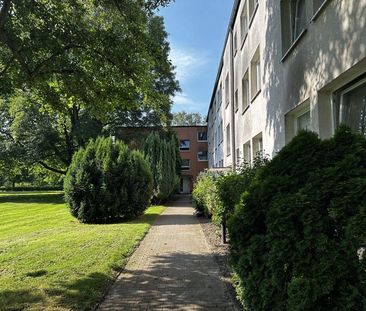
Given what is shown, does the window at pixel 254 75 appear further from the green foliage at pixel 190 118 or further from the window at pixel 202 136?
the green foliage at pixel 190 118

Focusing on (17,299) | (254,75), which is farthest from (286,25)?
(17,299)

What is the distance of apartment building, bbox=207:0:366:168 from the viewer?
17.9 ft

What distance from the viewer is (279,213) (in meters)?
3.41

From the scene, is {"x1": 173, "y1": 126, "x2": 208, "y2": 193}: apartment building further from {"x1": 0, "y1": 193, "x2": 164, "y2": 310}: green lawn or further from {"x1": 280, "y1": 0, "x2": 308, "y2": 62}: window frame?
{"x1": 280, "y1": 0, "x2": 308, "y2": 62}: window frame

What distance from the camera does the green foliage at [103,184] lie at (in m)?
16.3

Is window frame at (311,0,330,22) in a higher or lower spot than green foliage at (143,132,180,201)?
higher

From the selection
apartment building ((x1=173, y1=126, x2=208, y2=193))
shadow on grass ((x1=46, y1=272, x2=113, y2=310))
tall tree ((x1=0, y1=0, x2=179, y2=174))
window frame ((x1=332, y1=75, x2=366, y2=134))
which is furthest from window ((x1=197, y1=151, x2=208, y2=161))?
window frame ((x1=332, y1=75, x2=366, y2=134))

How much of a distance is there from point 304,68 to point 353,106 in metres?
1.83

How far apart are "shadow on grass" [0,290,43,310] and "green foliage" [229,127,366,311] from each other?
3260 mm

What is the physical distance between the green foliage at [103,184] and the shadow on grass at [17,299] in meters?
10.1

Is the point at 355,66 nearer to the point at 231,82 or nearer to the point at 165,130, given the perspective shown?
the point at 231,82

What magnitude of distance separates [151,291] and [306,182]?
3.55m

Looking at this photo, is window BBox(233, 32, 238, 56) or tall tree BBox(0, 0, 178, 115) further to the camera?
window BBox(233, 32, 238, 56)

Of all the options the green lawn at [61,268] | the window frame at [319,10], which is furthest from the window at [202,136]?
the window frame at [319,10]
